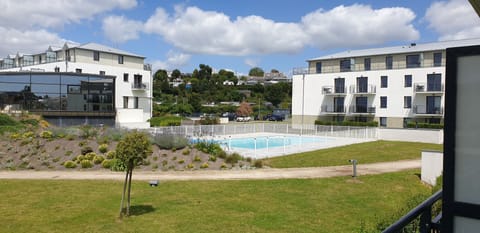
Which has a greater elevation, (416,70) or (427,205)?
(416,70)

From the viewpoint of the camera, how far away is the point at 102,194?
42.1 ft

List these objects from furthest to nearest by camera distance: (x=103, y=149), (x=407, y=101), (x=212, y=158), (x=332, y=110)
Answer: (x=332, y=110), (x=407, y=101), (x=103, y=149), (x=212, y=158)

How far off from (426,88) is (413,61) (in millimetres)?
4454

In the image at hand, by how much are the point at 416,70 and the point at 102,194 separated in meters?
38.2

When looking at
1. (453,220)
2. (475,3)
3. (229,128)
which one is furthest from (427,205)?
(229,128)

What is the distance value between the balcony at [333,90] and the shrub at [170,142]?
2962 cm

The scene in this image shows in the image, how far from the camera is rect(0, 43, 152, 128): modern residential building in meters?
35.9

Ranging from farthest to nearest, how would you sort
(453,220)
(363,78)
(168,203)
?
(363,78), (168,203), (453,220)

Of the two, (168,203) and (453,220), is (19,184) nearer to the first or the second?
(168,203)

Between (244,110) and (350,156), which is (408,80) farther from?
(244,110)

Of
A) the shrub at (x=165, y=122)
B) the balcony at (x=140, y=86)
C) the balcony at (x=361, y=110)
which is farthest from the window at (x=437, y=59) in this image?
the balcony at (x=140, y=86)

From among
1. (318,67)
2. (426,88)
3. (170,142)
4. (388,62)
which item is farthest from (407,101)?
(170,142)

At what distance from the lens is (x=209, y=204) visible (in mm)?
11719

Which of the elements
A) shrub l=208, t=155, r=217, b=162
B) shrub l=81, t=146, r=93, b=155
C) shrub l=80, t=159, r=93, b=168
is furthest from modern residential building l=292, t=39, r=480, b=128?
shrub l=80, t=159, r=93, b=168
